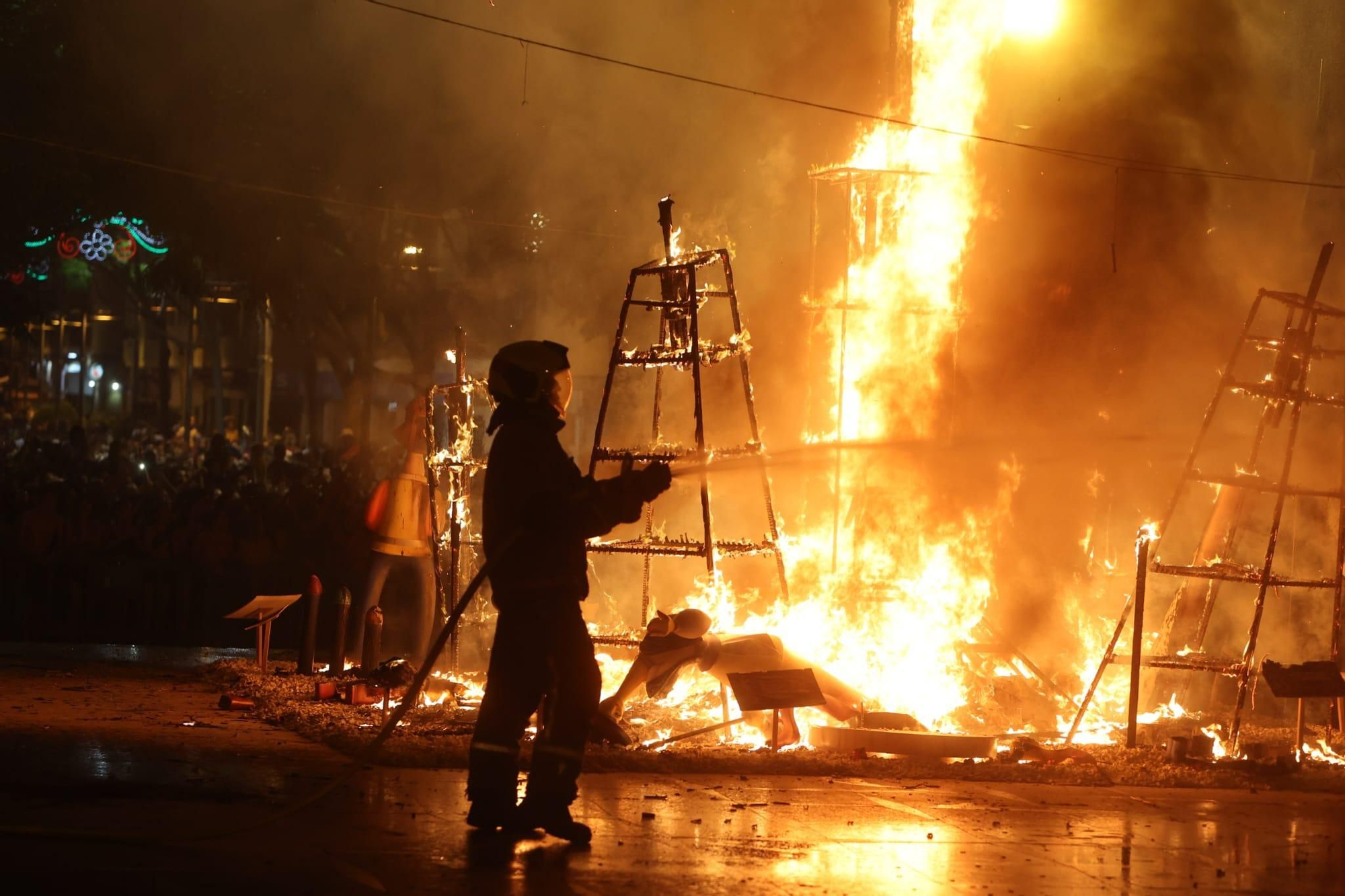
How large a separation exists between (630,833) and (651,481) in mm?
1446

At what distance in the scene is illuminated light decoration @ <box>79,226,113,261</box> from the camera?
2894 centimetres

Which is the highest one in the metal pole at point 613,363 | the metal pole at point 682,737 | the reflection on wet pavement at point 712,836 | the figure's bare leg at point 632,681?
the metal pole at point 613,363

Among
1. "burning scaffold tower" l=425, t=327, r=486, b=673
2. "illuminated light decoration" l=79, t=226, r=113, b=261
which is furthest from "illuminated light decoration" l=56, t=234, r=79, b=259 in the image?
"burning scaffold tower" l=425, t=327, r=486, b=673

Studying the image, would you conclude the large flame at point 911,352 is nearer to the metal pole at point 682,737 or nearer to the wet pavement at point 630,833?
the metal pole at point 682,737

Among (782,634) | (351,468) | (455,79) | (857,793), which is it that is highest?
(455,79)

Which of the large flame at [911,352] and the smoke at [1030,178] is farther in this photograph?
the smoke at [1030,178]

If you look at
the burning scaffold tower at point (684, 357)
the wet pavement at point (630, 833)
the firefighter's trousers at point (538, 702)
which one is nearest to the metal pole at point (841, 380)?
the burning scaffold tower at point (684, 357)

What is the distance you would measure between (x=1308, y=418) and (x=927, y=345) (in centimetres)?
347

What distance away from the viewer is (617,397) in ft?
53.0

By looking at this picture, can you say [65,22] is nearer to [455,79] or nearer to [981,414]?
[455,79]

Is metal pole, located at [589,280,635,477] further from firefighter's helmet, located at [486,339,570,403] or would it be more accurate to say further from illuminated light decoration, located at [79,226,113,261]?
illuminated light decoration, located at [79,226,113,261]

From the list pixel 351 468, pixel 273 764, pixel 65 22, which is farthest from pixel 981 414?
pixel 65 22

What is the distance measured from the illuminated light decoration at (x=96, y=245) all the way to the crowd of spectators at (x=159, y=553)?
13.5 metres

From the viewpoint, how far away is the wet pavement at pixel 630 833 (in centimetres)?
469
